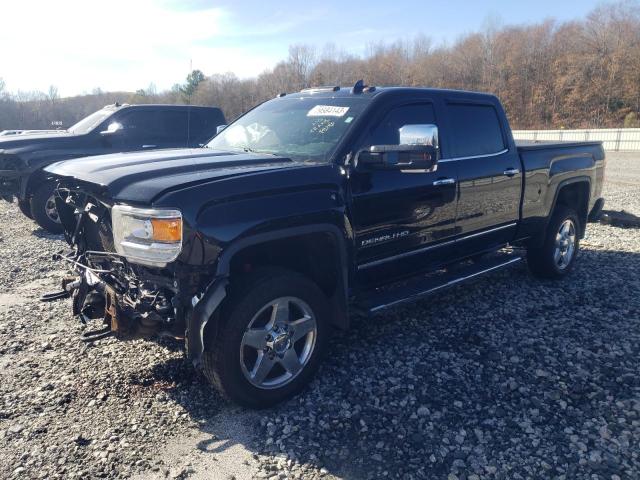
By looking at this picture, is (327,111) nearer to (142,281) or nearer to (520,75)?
(142,281)

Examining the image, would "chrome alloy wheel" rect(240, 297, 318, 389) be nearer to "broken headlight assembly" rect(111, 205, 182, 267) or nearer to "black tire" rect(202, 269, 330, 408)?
"black tire" rect(202, 269, 330, 408)

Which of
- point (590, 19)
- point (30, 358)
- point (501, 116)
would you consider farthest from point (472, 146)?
point (590, 19)

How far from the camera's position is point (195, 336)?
8.96 ft

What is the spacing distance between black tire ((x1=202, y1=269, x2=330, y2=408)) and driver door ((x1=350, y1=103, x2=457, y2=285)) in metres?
0.64

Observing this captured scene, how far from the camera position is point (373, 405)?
10.4ft

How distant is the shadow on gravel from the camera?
2.69 meters

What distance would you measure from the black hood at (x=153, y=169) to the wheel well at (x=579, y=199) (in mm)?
3905

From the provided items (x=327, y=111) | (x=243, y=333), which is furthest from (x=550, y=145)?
(x=243, y=333)

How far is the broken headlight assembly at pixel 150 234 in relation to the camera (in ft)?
8.61

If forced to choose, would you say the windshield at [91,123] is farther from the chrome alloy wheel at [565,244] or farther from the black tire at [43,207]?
the chrome alloy wheel at [565,244]

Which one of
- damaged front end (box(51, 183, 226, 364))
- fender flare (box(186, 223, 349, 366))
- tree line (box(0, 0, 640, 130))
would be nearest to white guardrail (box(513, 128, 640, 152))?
tree line (box(0, 0, 640, 130))

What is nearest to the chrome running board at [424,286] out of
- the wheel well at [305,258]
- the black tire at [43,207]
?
the wheel well at [305,258]

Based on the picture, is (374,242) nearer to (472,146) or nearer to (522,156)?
(472,146)

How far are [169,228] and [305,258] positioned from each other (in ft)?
3.49
